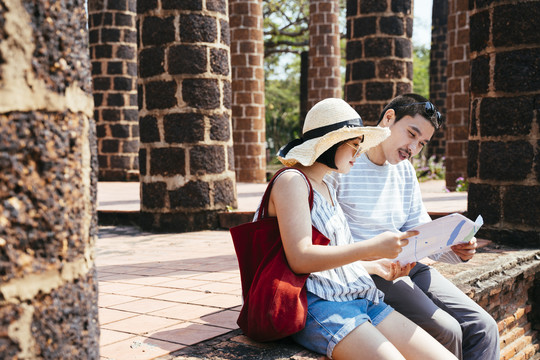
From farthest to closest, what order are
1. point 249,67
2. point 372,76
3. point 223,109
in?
point 249,67 → point 372,76 → point 223,109

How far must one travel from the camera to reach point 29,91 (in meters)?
1.30

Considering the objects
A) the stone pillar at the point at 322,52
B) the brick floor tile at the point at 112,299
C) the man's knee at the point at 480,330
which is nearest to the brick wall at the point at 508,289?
the man's knee at the point at 480,330

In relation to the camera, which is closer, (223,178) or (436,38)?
(223,178)

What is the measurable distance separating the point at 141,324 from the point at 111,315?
0.89 ft

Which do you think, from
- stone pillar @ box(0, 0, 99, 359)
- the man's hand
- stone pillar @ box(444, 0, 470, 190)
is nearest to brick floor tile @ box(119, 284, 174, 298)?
the man's hand

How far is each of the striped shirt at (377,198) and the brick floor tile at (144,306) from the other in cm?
110

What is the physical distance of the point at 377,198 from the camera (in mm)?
3072

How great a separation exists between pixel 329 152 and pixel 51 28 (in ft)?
4.68

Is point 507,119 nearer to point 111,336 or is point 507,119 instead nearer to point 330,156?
point 330,156

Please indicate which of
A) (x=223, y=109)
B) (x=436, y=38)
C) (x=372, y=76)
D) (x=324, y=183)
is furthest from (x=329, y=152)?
(x=436, y=38)

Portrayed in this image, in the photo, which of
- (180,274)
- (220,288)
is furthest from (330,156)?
(180,274)

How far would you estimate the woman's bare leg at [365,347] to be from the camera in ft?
7.59

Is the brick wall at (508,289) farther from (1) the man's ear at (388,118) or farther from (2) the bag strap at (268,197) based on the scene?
(2) the bag strap at (268,197)

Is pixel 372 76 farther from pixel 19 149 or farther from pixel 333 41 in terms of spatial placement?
pixel 19 149
